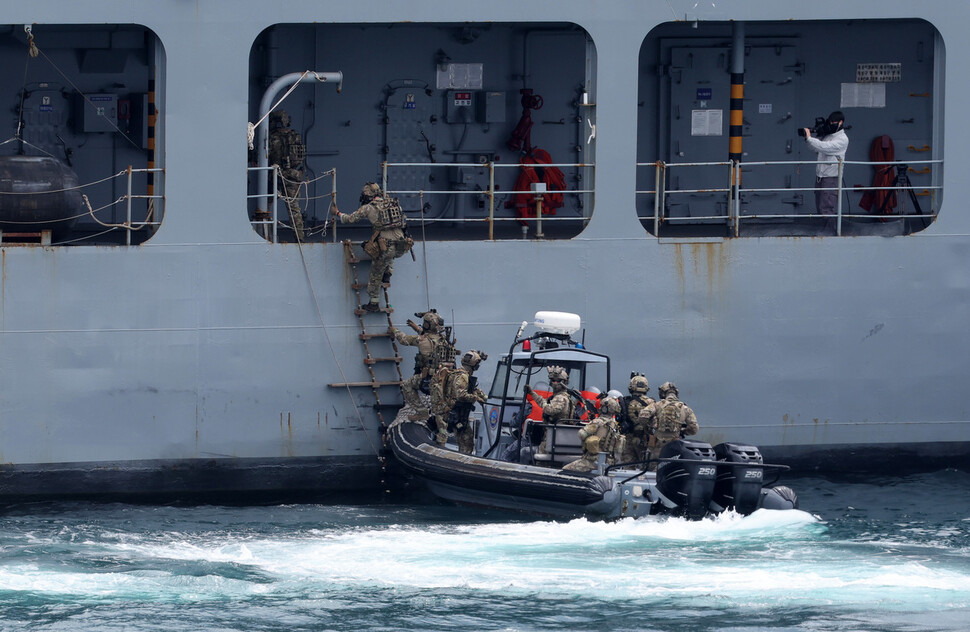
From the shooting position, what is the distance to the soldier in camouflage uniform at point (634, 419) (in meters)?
12.8

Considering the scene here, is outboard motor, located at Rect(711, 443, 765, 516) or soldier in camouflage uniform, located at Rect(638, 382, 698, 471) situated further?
soldier in camouflage uniform, located at Rect(638, 382, 698, 471)

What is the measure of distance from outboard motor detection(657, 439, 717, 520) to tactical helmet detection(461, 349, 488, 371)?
1.91 meters

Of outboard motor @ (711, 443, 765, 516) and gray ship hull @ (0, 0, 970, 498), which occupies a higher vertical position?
gray ship hull @ (0, 0, 970, 498)

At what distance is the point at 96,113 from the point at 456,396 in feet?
19.5

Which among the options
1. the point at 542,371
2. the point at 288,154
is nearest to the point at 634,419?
the point at 542,371

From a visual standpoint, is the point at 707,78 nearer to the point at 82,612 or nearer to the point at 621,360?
the point at 621,360

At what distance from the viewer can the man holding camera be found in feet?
47.8

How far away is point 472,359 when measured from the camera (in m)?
12.9

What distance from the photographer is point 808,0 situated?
1370 centimetres

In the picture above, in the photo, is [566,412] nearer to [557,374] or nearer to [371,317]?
[557,374]

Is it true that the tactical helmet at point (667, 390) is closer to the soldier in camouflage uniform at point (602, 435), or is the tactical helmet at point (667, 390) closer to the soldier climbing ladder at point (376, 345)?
the soldier in camouflage uniform at point (602, 435)

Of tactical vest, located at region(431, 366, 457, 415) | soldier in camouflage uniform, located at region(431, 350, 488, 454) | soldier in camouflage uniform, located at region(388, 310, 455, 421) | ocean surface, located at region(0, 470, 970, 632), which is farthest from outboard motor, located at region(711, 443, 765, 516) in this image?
soldier in camouflage uniform, located at region(388, 310, 455, 421)

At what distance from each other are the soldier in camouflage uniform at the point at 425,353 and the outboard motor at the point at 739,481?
266 centimetres

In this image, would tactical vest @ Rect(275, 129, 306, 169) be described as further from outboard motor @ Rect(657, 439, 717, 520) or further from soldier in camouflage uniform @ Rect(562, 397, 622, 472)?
outboard motor @ Rect(657, 439, 717, 520)
